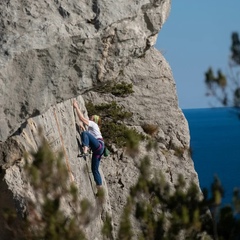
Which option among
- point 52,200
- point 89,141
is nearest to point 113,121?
point 89,141

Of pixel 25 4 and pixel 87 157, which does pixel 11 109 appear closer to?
pixel 25 4

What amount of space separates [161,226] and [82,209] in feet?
3.59

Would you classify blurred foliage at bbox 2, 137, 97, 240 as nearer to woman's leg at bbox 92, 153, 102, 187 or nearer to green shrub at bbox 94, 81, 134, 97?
woman's leg at bbox 92, 153, 102, 187

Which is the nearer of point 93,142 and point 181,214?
point 181,214

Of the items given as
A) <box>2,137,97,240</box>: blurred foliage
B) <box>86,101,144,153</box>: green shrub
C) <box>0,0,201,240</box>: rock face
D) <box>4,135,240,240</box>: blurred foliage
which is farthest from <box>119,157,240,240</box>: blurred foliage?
<box>86,101,144,153</box>: green shrub

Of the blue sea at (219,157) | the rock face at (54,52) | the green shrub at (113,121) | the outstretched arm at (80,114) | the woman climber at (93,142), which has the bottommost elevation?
the blue sea at (219,157)

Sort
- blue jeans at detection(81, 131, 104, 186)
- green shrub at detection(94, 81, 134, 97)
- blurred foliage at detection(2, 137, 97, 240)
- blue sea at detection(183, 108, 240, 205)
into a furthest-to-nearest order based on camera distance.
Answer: blue sea at detection(183, 108, 240, 205)
green shrub at detection(94, 81, 134, 97)
blue jeans at detection(81, 131, 104, 186)
blurred foliage at detection(2, 137, 97, 240)

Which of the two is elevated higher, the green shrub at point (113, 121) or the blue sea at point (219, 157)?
the green shrub at point (113, 121)

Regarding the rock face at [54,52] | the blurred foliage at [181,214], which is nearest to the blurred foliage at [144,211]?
the blurred foliage at [181,214]

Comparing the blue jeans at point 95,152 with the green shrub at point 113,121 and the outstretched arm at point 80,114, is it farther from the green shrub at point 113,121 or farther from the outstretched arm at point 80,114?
the green shrub at point 113,121

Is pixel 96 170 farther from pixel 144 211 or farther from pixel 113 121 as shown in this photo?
pixel 144 211

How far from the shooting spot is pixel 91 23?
14.4 m

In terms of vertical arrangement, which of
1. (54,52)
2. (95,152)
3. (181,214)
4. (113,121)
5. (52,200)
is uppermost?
(54,52)

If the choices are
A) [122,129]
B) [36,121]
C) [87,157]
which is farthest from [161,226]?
[122,129]
